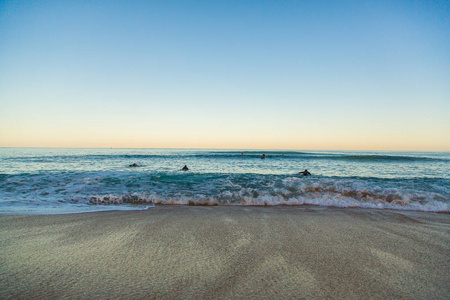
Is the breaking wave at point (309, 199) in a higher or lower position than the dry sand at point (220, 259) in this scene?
lower

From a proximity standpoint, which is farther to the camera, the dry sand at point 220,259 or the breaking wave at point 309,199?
the breaking wave at point 309,199

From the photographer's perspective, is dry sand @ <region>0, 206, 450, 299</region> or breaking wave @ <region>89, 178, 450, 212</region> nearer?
dry sand @ <region>0, 206, 450, 299</region>

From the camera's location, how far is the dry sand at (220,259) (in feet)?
4.97

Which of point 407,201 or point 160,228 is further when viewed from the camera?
point 407,201

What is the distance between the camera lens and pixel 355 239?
264 centimetres

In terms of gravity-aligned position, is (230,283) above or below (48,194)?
above

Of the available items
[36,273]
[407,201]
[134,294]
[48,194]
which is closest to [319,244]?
[134,294]

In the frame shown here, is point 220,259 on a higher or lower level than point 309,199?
higher

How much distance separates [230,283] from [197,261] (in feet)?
1.56

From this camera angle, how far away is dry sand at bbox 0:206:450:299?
1516mm

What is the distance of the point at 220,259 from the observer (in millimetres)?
2021

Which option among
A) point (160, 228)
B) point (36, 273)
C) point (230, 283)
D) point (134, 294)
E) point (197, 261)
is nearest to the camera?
point (134, 294)

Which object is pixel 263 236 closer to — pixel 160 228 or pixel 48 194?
pixel 160 228

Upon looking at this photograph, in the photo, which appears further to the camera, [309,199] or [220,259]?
[309,199]
